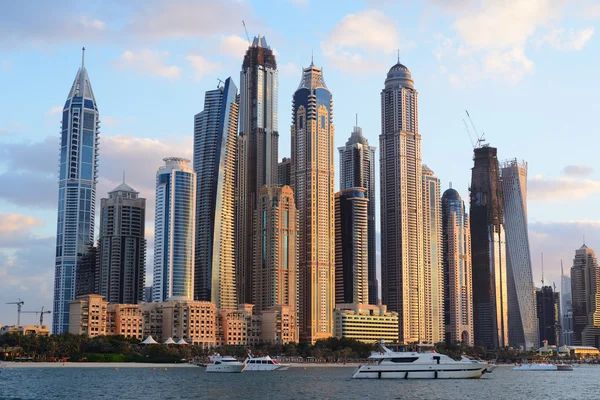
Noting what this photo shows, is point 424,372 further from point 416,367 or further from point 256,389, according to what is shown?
point 256,389

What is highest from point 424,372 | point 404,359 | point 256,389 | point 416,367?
point 404,359

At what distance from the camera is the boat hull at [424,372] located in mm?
169125

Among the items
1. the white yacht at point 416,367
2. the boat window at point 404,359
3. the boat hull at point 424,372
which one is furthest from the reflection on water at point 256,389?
the boat window at point 404,359

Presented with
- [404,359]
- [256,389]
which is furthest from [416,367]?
[256,389]

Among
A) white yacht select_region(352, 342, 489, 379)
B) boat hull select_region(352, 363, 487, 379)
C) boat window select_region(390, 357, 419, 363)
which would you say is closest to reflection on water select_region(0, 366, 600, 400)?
boat hull select_region(352, 363, 487, 379)

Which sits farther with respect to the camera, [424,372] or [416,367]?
[424,372]

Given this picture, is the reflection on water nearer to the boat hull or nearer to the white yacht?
the boat hull

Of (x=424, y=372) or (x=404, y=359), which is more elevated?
(x=404, y=359)

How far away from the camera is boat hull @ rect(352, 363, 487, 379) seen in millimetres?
169125

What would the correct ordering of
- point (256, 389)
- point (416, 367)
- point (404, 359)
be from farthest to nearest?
point (404, 359) → point (416, 367) → point (256, 389)

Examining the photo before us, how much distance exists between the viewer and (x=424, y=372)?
170500 mm

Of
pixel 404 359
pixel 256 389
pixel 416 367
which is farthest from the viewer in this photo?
pixel 404 359

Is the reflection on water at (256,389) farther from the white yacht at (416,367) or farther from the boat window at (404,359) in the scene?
the boat window at (404,359)

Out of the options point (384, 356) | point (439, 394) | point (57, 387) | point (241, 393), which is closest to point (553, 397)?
point (439, 394)
